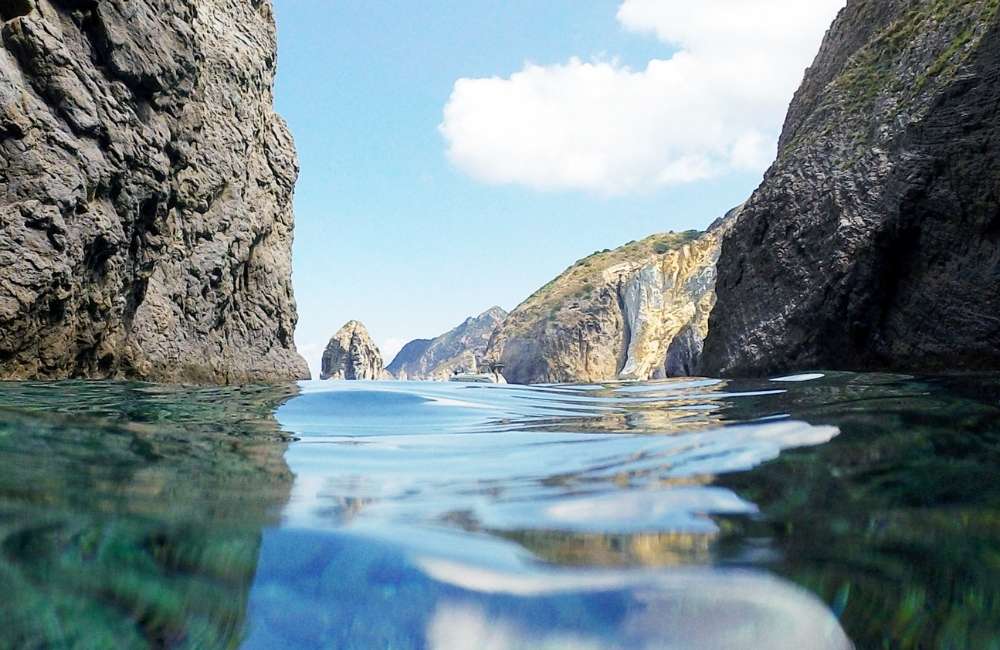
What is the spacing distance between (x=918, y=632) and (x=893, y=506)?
1.99ft

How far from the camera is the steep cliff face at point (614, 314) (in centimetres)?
5272

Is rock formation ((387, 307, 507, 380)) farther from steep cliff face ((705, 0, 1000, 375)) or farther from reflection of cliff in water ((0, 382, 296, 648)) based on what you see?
reflection of cliff in water ((0, 382, 296, 648))

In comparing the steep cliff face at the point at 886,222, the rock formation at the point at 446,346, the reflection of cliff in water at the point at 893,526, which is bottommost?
the reflection of cliff in water at the point at 893,526

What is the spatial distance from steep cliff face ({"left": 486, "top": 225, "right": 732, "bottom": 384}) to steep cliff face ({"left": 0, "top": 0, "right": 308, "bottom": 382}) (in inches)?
1184

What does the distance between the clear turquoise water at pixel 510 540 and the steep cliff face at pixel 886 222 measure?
155 inches

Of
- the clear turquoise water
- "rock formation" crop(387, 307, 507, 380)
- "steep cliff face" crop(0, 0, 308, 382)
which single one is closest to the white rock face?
"steep cliff face" crop(0, 0, 308, 382)

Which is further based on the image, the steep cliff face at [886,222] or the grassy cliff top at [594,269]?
the grassy cliff top at [594,269]

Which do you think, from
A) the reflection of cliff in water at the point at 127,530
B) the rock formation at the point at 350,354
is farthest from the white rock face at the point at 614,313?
the reflection of cliff in water at the point at 127,530

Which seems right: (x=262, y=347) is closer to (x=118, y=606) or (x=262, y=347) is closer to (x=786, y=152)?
(x=786, y=152)

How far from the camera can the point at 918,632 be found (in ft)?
3.75

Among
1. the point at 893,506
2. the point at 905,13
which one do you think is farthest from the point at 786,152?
the point at 893,506

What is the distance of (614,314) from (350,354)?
88.6 ft

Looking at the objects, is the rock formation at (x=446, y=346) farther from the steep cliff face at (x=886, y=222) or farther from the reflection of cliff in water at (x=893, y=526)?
the reflection of cliff in water at (x=893, y=526)

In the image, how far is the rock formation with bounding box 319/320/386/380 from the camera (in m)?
71.4
